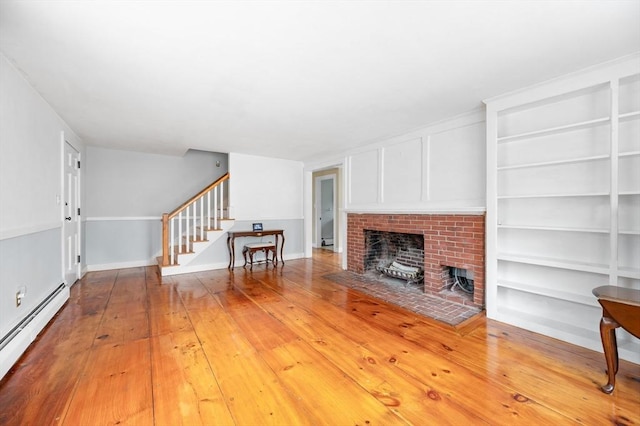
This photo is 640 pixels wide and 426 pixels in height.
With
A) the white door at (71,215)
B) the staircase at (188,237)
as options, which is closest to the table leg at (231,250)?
the staircase at (188,237)

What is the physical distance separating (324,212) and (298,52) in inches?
243

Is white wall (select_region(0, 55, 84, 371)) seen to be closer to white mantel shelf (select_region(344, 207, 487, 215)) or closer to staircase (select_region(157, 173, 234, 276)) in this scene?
staircase (select_region(157, 173, 234, 276))

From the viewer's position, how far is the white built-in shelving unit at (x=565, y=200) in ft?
6.72

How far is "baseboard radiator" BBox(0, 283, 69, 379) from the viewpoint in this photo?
1.83 m

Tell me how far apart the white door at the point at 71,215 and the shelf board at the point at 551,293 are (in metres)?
5.12

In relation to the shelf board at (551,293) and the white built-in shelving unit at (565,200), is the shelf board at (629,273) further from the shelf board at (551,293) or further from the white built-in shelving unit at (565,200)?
the shelf board at (551,293)

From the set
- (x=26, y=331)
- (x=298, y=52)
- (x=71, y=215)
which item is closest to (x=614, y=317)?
(x=298, y=52)

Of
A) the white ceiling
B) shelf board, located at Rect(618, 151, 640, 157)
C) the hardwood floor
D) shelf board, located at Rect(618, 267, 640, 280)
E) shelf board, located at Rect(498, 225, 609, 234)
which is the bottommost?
the hardwood floor

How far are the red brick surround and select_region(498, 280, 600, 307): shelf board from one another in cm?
33

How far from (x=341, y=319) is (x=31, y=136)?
334 centimetres

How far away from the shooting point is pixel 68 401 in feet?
5.04

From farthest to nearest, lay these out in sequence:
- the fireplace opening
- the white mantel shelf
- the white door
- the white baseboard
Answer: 1. the white baseboard
2. the fireplace opening
3. the white door
4. the white mantel shelf

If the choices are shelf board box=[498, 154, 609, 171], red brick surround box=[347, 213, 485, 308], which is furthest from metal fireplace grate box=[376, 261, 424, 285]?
shelf board box=[498, 154, 609, 171]

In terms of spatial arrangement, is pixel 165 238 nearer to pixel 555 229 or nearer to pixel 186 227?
pixel 186 227
